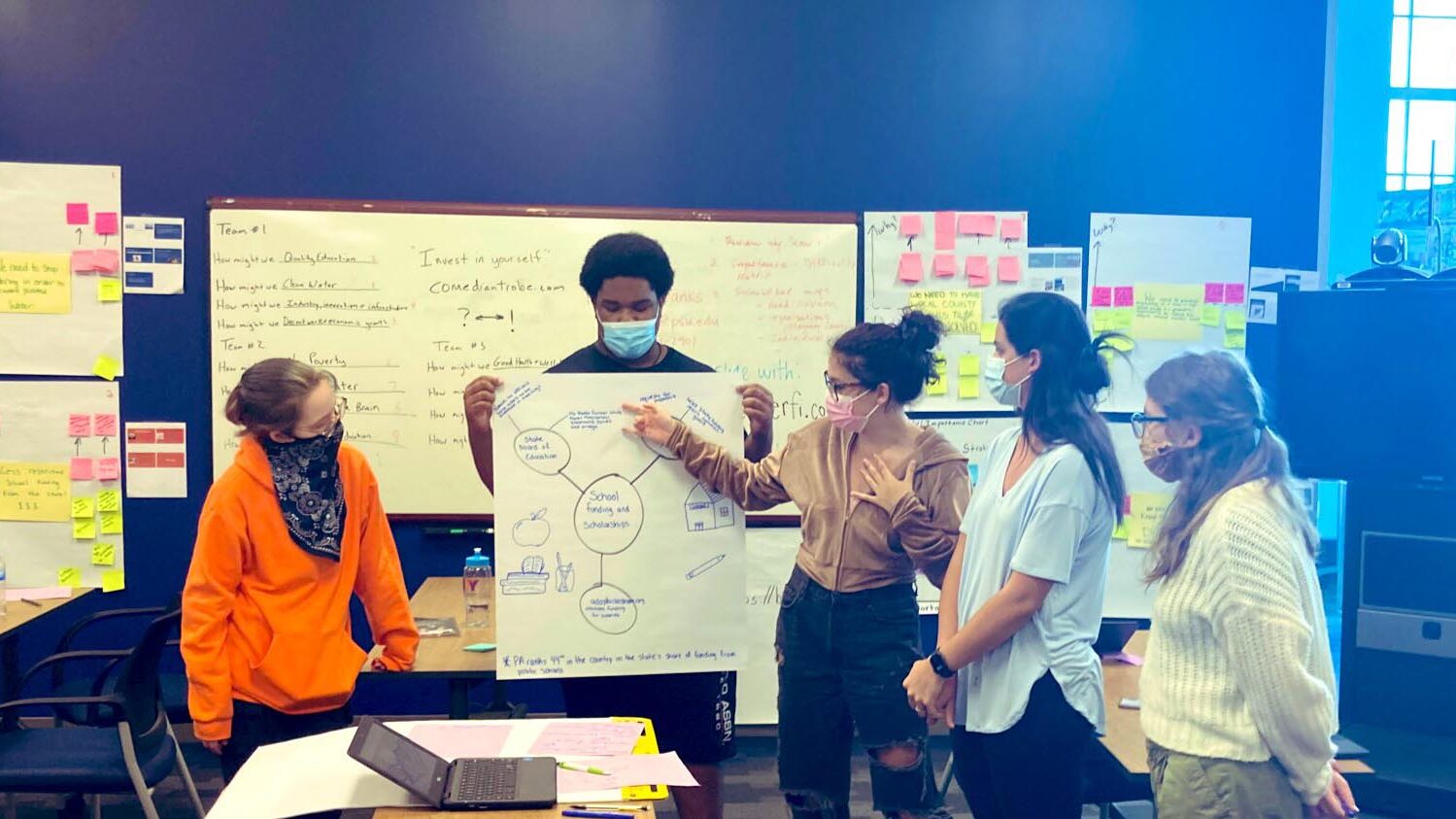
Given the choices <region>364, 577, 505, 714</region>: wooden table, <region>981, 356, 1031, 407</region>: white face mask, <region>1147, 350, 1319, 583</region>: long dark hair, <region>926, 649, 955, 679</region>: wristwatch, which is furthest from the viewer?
<region>364, 577, 505, 714</region>: wooden table

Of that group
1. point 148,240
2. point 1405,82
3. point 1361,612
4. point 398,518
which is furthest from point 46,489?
point 1405,82

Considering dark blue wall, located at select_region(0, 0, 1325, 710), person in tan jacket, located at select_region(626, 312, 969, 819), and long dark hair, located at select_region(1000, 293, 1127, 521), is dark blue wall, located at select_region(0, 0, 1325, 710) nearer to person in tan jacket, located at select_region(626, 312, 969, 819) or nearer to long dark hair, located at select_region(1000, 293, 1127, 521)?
person in tan jacket, located at select_region(626, 312, 969, 819)

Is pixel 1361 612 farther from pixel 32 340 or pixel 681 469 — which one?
pixel 32 340

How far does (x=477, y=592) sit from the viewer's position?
3.31 m

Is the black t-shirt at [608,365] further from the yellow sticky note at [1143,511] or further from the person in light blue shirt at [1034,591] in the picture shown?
the yellow sticky note at [1143,511]

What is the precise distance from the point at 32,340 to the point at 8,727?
60.8 inches

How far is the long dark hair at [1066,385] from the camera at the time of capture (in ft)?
7.10

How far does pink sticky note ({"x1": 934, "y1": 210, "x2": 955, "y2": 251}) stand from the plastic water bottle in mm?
2119

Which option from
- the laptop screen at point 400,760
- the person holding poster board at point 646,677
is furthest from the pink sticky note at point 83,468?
the laptop screen at point 400,760

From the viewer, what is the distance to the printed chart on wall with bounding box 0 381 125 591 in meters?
3.90

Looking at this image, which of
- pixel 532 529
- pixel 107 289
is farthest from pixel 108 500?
pixel 532 529

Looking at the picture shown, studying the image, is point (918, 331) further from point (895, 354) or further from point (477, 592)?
point (477, 592)

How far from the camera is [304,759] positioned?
1.78 meters

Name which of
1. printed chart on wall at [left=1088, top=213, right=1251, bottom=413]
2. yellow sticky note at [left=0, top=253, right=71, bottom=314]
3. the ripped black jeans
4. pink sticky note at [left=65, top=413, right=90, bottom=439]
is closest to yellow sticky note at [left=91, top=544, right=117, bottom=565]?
pink sticky note at [left=65, top=413, right=90, bottom=439]
